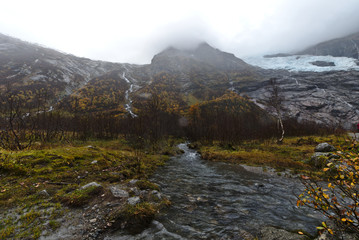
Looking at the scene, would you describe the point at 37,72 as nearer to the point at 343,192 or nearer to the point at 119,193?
the point at 119,193

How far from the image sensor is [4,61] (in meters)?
134

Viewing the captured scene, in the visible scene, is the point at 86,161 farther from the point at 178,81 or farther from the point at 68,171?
the point at 178,81

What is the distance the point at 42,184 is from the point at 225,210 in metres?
9.39

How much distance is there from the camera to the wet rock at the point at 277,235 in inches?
206

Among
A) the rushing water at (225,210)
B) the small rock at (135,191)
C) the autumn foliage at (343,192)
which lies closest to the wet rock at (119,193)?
the small rock at (135,191)

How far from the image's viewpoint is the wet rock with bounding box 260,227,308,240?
5.24 metres

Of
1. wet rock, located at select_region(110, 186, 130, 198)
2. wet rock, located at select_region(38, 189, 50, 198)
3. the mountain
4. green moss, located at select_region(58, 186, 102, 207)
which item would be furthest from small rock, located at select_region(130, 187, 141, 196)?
the mountain

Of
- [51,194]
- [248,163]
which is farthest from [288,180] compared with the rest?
[51,194]

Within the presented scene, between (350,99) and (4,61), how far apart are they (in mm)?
295341

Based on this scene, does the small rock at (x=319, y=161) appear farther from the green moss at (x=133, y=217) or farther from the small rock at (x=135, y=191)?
the green moss at (x=133, y=217)

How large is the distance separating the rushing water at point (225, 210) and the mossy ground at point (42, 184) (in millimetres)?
2710

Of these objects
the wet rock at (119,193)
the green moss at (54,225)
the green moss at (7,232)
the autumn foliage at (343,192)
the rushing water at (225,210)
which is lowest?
the rushing water at (225,210)

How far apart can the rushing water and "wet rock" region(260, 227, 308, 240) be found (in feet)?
1.21

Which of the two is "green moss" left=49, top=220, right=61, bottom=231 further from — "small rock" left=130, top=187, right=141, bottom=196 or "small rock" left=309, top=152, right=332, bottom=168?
"small rock" left=309, top=152, right=332, bottom=168
